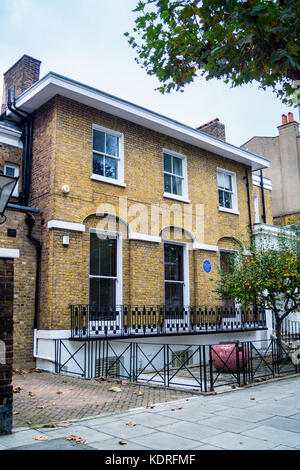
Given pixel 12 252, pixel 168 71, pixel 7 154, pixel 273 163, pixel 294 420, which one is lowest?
pixel 294 420

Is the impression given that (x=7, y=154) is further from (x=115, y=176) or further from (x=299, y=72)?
(x=299, y=72)

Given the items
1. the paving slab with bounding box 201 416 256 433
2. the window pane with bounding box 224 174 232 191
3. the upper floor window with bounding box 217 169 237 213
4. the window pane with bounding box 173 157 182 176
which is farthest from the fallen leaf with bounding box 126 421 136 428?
the window pane with bounding box 224 174 232 191

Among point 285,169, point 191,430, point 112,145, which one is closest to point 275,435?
point 191,430

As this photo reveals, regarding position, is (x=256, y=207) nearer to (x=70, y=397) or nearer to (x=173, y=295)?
(x=173, y=295)

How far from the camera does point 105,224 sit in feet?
41.5

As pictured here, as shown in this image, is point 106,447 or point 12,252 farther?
point 12,252

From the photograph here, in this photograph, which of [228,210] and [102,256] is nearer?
[102,256]

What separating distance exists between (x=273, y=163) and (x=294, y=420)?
931 inches

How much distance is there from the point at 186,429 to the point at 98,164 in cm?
891

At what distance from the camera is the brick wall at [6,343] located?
5.61 metres

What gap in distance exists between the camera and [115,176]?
13.4 metres

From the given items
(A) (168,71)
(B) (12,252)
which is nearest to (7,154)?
(B) (12,252)

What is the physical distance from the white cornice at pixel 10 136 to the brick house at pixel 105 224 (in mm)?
31
